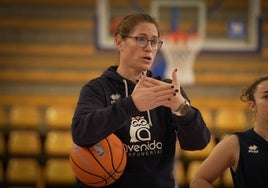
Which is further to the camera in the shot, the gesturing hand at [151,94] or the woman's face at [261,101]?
the woman's face at [261,101]

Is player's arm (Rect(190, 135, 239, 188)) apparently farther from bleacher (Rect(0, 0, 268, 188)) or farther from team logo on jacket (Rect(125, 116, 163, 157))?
bleacher (Rect(0, 0, 268, 188))

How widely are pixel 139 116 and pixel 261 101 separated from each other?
630mm

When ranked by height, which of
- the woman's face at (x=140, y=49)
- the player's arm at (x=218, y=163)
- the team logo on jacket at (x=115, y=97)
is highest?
the woman's face at (x=140, y=49)

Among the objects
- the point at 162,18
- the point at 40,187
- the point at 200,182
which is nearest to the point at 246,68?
the point at 162,18

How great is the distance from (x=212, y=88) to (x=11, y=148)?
3496 mm

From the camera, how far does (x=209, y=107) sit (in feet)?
25.3

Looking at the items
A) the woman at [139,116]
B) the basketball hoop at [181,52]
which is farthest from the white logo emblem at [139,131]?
the basketball hoop at [181,52]

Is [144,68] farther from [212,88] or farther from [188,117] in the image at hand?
[212,88]

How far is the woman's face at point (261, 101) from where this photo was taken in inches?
88.7

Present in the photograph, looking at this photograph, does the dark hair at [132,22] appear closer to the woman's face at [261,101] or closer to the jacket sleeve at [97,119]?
the jacket sleeve at [97,119]

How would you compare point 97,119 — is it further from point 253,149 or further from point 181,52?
point 181,52

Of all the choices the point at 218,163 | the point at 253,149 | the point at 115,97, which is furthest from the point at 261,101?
the point at 115,97

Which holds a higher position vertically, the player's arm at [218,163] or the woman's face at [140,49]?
the woman's face at [140,49]

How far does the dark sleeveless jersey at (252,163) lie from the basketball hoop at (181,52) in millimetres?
4572
